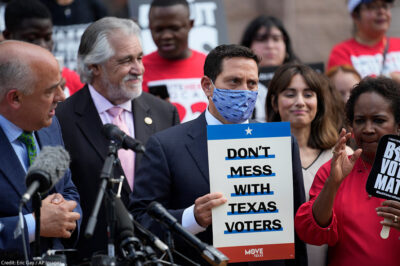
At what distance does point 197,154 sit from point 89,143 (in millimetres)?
1117

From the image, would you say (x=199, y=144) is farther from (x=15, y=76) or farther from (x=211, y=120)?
(x=15, y=76)

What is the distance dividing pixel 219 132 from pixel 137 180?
67 cm

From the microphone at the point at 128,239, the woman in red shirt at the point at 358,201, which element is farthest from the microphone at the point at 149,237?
the woman in red shirt at the point at 358,201

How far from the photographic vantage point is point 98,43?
20.0 ft

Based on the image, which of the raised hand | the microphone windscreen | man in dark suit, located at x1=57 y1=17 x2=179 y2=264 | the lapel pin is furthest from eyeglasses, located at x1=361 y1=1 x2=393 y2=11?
the microphone windscreen

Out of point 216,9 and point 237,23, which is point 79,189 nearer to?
point 216,9

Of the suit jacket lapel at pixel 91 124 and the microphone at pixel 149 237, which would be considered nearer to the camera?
the microphone at pixel 149 237

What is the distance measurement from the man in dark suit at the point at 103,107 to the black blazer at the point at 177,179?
745 mm

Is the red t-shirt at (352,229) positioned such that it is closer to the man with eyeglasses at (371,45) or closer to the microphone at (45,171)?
the microphone at (45,171)

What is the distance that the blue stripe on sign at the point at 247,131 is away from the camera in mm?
4730

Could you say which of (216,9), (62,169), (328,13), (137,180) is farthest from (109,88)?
(328,13)

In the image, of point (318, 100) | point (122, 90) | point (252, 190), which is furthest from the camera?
point (318, 100)

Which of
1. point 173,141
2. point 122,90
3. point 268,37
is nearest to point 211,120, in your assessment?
point 173,141

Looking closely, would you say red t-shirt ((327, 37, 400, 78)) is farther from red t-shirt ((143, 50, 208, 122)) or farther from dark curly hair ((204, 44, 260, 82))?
dark curly hair ((204, 44, 260, 82))
